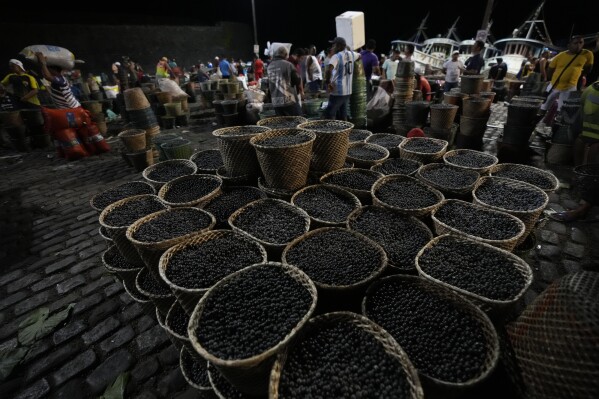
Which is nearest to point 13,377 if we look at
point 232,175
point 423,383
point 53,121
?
point 232,175

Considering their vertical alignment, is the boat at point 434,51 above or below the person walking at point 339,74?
above

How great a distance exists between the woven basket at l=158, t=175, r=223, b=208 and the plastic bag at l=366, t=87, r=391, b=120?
596 centimetres

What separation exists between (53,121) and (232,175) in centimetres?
694

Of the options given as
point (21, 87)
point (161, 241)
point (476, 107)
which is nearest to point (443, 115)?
point (476, 107)

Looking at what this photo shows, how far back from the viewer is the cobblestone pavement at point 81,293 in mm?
2756

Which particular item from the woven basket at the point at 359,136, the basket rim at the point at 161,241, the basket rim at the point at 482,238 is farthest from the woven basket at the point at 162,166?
the basket rim at the point at 482,238

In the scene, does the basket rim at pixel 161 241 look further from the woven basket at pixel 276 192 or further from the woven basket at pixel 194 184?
the woven basket at pixel 276 192

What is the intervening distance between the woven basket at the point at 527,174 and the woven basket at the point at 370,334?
3123mm

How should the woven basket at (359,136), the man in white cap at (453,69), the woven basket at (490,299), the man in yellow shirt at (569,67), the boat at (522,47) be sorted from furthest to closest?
the boat at (522,47)
the man in white cap at (453,69)
the man in yellow shirt at (569,67)
the woven basket at (359,136)
the woven basket at (490,299)

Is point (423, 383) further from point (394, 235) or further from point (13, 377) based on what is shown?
point (13, 377)

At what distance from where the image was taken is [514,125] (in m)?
6.54

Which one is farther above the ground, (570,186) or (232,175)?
(232,175)

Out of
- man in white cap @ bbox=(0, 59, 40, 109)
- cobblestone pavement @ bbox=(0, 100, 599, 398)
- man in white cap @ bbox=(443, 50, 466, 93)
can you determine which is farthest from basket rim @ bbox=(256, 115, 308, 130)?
man in white cap @ bbox=(0, 59, 40, 109)

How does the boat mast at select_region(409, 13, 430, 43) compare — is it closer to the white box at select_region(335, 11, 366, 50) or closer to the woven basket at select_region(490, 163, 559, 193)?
the white box at select_region(335, 11, 366, 50)
